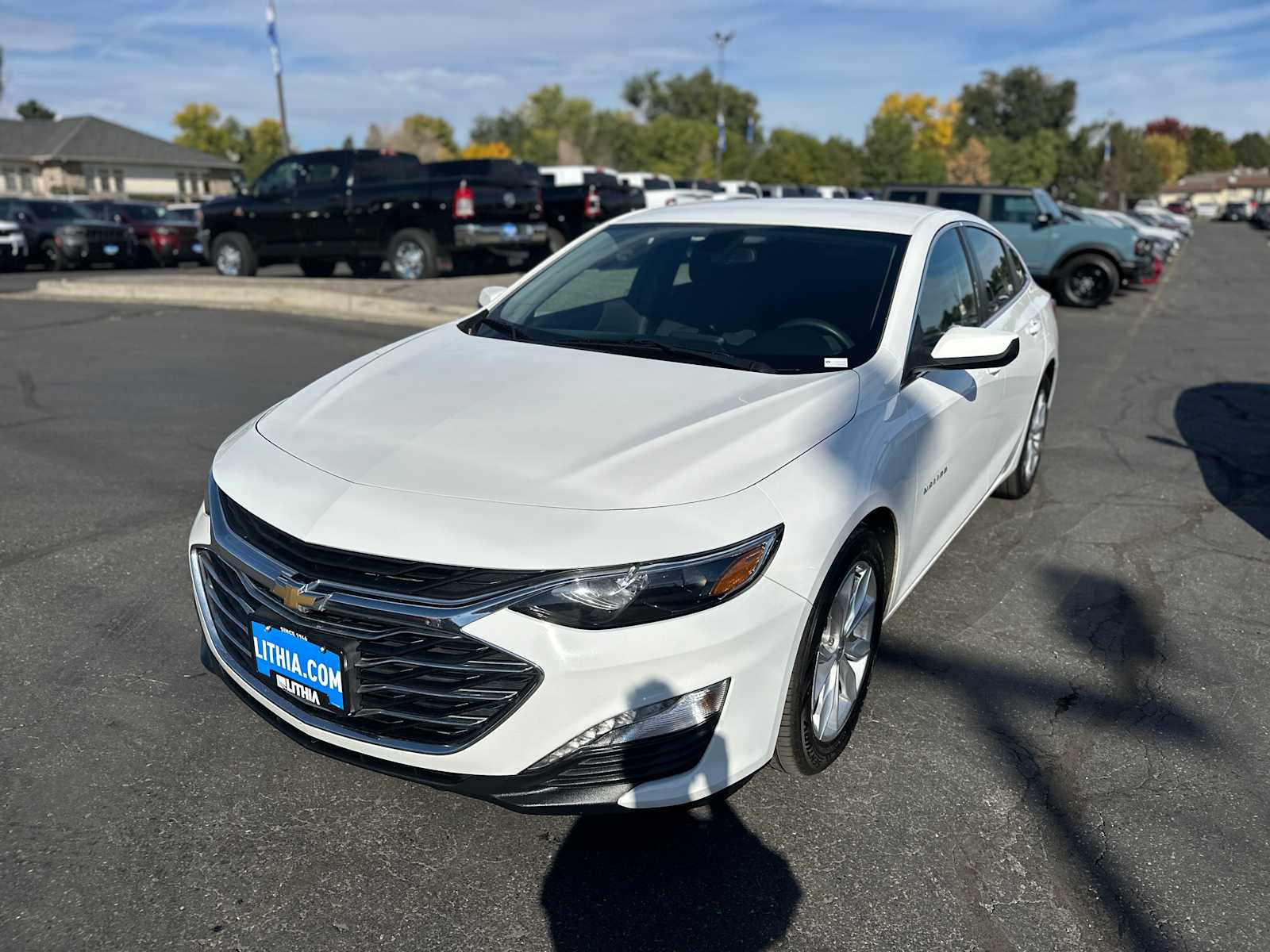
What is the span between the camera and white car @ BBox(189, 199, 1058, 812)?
7.88ft

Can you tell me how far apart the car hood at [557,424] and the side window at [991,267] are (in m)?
1.91

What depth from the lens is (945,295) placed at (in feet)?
13.8

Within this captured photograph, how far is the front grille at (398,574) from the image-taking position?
2385mm

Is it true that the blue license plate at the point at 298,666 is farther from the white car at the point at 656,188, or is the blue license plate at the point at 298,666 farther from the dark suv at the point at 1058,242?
the white car at the point at 656,188

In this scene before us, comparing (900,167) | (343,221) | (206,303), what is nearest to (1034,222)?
(343,221)

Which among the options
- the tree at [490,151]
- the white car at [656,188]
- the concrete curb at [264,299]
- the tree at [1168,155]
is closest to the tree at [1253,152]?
the tree at [1168,155]

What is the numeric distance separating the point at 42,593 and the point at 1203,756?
4.47m

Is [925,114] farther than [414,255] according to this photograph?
Yes

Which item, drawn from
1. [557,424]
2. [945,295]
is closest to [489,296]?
[557,424]

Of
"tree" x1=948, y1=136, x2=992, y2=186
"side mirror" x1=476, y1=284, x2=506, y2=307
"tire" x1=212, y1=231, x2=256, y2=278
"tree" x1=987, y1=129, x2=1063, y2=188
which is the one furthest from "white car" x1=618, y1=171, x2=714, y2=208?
"tree" x1=948, y1=136, x2=992, y2=186

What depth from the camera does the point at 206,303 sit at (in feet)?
48.0

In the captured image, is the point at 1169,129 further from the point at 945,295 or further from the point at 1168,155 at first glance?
the point at 945,295

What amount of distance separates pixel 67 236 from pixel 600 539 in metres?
24.4

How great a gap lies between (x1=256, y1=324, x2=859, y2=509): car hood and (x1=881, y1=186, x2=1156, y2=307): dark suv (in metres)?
14.4
